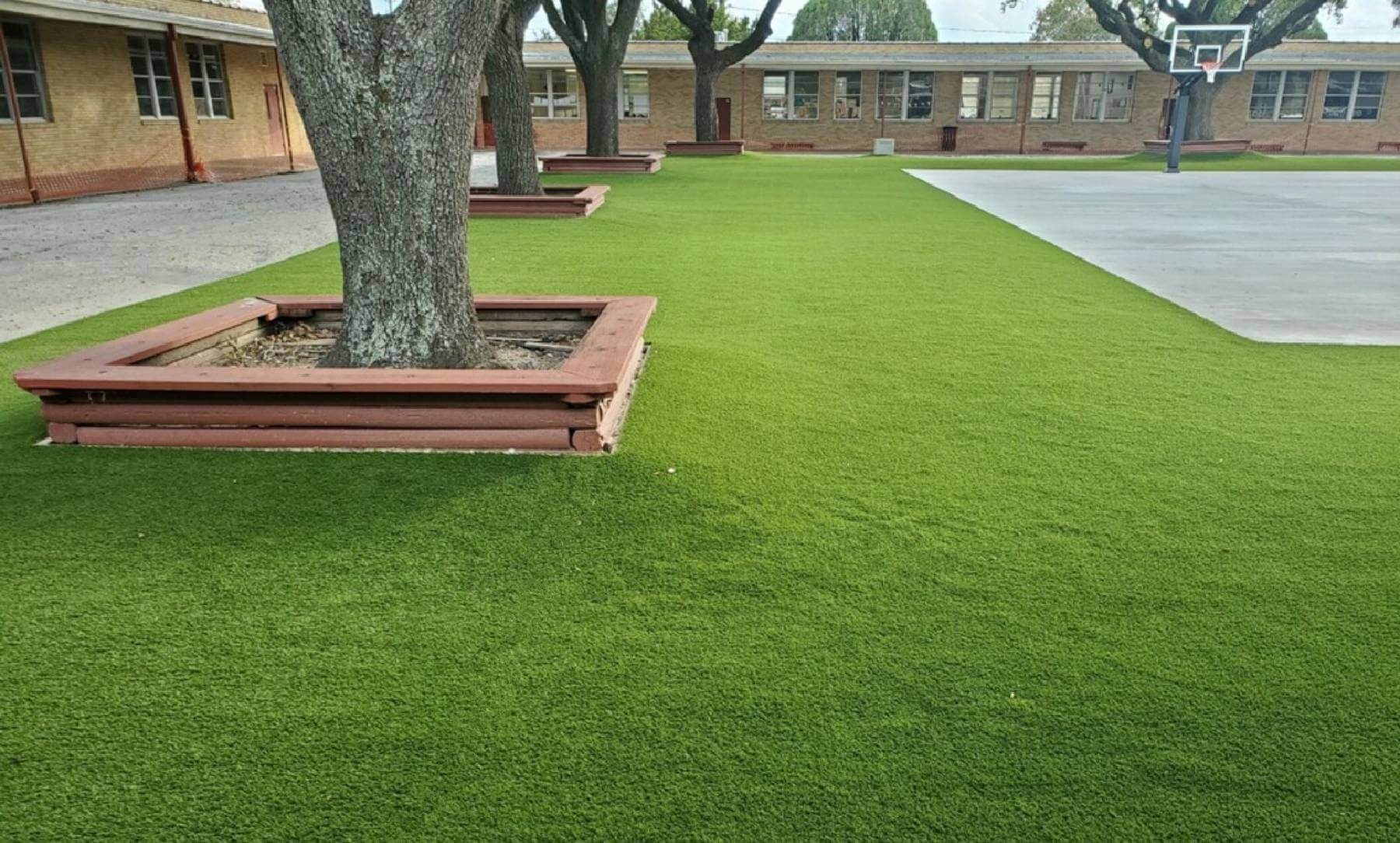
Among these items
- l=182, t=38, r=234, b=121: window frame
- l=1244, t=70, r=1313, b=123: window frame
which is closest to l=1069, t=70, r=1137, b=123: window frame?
l=1244, t=70, r=1313, b=123: window frame

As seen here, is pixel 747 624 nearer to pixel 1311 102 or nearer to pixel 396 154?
pixel 396 154

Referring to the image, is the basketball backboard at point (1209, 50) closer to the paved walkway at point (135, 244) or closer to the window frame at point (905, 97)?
the window frame at point (905, 97)

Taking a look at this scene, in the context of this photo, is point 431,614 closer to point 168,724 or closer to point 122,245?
point 168,724

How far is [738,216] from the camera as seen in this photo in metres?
14.1

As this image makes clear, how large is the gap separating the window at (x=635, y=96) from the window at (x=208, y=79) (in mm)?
17426

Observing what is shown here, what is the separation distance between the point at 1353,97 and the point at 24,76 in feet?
144

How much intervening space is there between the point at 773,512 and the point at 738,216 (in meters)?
10.8

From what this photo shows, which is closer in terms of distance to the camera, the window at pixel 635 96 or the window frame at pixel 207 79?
the window frame at pixel 207 79

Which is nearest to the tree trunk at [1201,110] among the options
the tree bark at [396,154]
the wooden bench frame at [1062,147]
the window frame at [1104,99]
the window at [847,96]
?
the wooden bench frame at [1062,147]

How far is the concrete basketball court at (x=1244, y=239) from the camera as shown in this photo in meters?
7.39

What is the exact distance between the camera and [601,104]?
22.3 metres

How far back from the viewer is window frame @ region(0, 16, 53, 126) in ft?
56.7

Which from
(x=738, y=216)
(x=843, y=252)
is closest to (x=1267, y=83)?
(x=738, y=216)

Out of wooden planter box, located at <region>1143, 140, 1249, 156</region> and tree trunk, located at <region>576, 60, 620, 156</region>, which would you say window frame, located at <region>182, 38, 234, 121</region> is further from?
wooden planter box, located at <region>1143, 140, 1249, 156</region>
